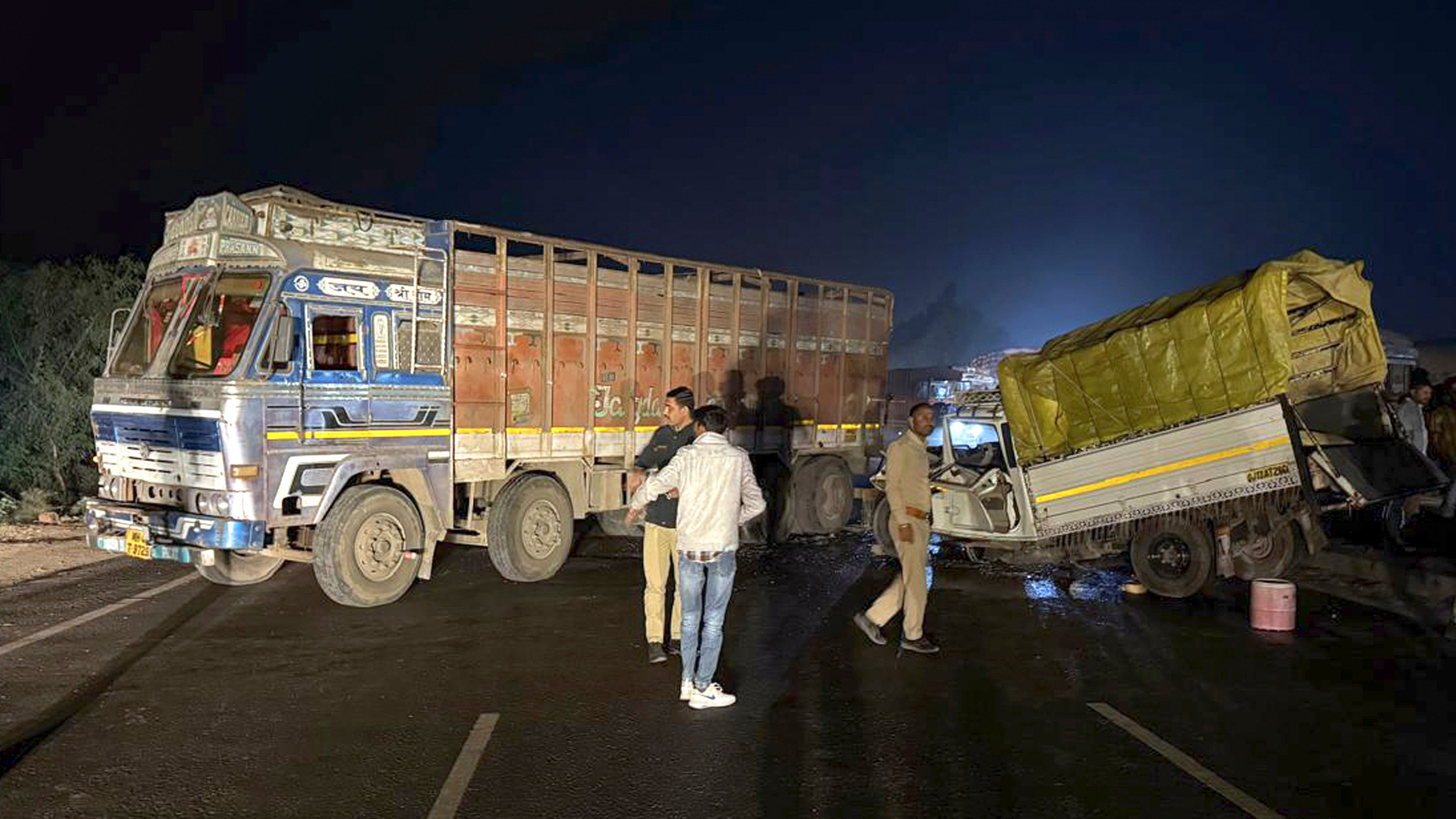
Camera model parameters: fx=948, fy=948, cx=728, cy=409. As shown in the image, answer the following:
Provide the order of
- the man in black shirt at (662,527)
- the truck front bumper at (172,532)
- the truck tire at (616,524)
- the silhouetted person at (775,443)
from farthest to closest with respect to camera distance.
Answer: the silhouetted person at (775,443), the truck tire at (616,524), the truck front bumper at (172,532), the man in black shirt at (662,527)

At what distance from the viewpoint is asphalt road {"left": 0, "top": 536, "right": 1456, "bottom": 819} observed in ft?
14.5

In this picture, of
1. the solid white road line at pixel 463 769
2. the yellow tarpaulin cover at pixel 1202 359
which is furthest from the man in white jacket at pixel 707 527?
the yellow tarpaulin cover at pixel 1202 359

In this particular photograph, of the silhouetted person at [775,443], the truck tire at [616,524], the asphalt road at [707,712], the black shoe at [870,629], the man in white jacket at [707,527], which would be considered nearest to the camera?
the asphalt road at [707,712]

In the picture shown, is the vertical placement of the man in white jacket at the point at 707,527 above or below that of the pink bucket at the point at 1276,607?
above

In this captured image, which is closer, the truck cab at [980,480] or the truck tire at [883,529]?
the truck cab at [980,480]

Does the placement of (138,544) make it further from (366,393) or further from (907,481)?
(907,481)

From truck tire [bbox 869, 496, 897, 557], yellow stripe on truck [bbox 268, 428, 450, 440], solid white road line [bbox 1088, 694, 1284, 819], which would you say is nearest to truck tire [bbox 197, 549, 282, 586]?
yellow stripe on truck [bbox 268, 428, 450, 440]

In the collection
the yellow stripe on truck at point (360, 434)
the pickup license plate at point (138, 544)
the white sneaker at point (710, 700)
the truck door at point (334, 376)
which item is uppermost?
the truck door at point (334, 376)

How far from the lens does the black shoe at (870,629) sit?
704 cm

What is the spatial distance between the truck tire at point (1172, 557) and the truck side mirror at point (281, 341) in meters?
7.59

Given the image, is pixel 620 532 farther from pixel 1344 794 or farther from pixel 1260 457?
pixel 1344 794

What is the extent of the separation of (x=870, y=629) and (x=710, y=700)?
6.05 feet

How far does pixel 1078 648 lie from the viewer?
7094 millimetres

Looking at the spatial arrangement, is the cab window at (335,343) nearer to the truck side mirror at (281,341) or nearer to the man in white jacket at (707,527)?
the truck side mirror at (281,341)
